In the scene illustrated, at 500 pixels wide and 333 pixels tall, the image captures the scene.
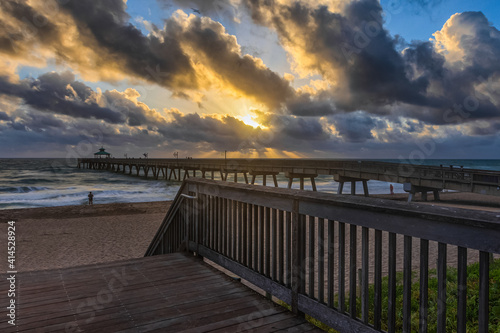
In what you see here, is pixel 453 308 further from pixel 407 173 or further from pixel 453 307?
pixel 407 173

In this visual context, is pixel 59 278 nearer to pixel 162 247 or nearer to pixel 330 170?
pixel 162 247

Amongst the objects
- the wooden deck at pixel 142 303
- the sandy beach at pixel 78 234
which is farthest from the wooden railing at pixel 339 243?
the sandy beach at pixel 78 234

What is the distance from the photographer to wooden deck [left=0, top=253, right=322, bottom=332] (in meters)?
2.76

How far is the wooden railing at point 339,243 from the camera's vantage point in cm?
180

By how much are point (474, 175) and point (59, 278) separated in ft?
71.9

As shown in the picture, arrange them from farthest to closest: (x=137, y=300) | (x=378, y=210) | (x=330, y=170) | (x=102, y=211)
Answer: (x=330, y=170), (x=102, y=211), (x=137, y=300), (x=378, y=210)

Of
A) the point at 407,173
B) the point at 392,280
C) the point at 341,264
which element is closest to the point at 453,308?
the point at 341,264

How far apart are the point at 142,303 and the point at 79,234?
47.8ft

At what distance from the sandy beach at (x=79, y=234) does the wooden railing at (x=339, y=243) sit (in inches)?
313

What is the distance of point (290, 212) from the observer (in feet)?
9.96

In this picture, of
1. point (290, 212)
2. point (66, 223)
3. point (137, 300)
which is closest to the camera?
point (290, 212)

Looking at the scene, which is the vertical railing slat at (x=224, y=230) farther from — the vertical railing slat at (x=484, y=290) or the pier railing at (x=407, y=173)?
the pier railing at (x=407, y=173)

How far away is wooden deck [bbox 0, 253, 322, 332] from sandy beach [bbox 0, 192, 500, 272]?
7.83 meters

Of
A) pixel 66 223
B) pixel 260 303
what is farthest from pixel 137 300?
pixel 66 223
